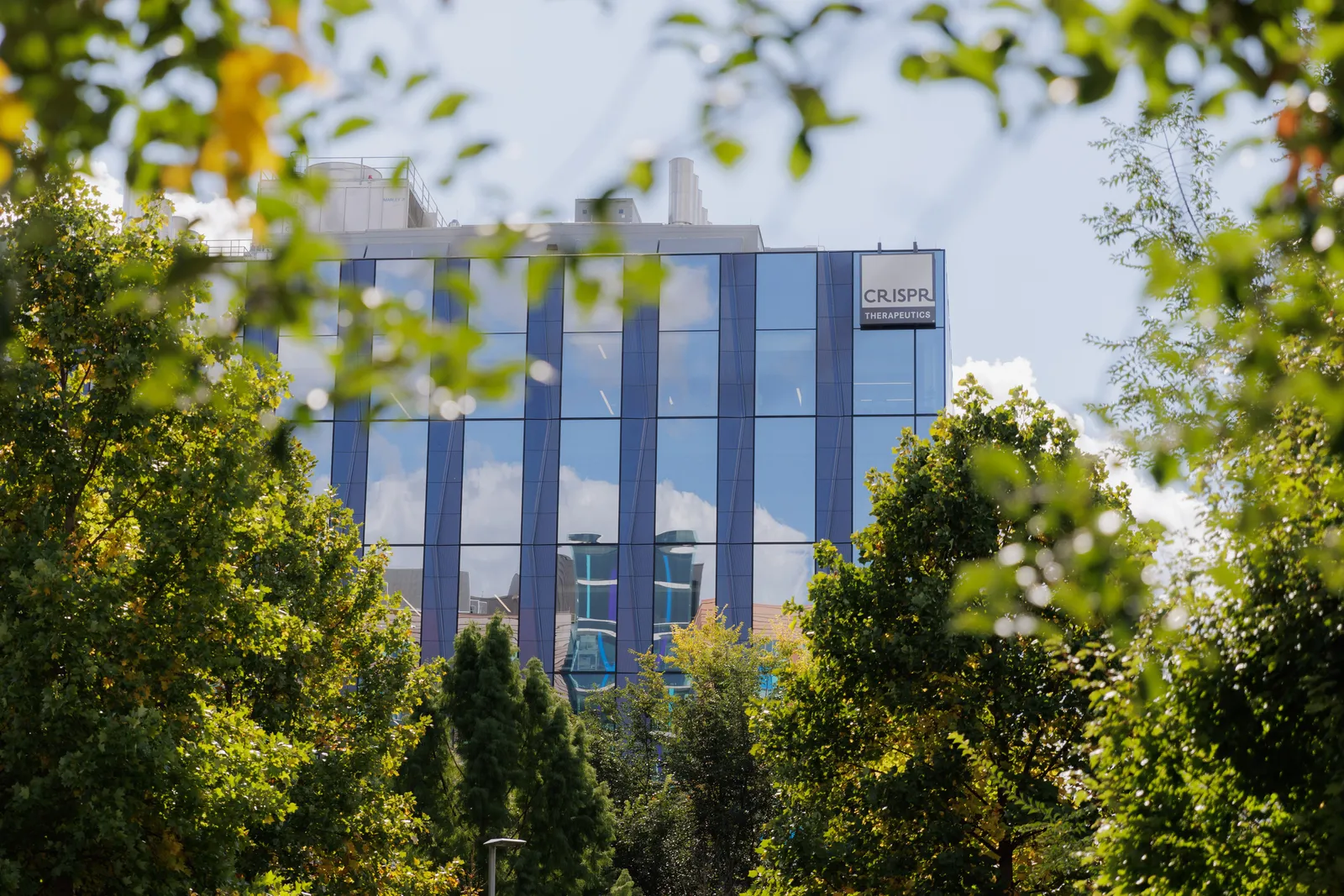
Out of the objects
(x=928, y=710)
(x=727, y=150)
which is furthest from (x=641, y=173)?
(x=928, y=710)

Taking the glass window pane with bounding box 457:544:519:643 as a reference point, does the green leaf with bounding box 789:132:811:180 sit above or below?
below

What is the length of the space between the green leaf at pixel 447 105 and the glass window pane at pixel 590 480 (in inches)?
1768

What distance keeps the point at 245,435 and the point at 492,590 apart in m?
33.7

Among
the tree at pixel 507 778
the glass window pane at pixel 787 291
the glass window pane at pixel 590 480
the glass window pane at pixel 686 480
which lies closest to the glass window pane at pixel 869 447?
the glass window pane at pixel 787 291

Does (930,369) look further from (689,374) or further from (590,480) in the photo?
(590,480)

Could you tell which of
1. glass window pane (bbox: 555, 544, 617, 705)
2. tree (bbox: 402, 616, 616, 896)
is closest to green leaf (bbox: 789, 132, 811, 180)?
tree (bbox: 402, 616, 616, 896)

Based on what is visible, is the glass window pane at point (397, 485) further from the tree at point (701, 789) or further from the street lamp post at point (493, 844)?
the street lamp post at point (493, 844)

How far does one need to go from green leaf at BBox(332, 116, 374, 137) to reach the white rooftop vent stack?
5354cm

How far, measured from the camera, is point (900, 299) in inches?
1912

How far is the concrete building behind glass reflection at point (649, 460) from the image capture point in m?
47.4

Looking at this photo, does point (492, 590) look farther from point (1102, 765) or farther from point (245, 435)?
point (1102, 765)

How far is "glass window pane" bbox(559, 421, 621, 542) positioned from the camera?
48.3m

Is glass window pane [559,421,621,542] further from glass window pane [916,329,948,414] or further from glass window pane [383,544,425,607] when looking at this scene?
glass window pane [916,329,948,414]

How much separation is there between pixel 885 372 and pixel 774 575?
7914mm
